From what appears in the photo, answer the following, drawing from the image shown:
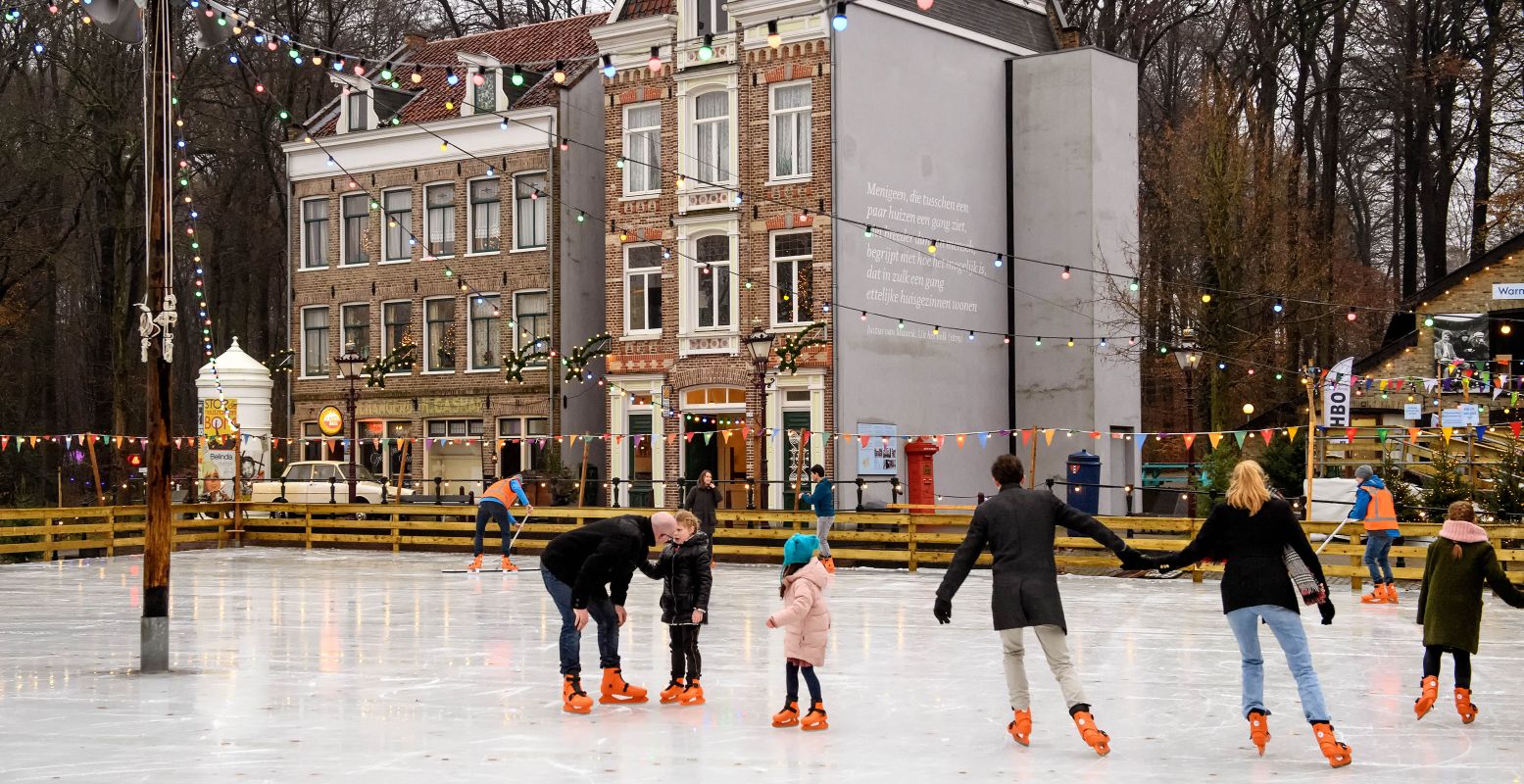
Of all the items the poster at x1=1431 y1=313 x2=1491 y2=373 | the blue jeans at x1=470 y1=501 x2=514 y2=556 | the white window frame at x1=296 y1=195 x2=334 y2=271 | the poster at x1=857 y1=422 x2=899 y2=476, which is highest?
the white window frame at x1=296 y1=195 x2=334 y2=271

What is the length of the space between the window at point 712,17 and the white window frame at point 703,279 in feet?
14.0

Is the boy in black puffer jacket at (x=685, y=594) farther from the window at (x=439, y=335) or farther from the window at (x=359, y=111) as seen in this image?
the window at (x=359, y=111)

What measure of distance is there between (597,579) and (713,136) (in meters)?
26.6

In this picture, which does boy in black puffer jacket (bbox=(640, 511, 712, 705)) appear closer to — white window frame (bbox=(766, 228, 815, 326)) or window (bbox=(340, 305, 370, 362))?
white window frame (bbox=(766, 228, 815, 326))

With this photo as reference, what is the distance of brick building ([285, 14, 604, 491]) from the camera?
1588 inches

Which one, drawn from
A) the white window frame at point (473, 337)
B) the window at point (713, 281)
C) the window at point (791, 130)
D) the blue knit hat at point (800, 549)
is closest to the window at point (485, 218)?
the white window frame at point (473, 337)

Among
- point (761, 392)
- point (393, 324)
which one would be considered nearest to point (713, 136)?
point (761, 392)

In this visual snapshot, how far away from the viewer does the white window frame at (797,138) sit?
35.4 metres

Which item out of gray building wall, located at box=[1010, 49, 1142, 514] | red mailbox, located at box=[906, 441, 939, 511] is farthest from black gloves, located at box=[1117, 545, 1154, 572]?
gray building wall, located at box=[1010, 49, 1142, 514]

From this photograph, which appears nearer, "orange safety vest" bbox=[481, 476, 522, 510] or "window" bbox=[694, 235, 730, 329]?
"orange safety vest" bbox=[481, 476, 522, 510]

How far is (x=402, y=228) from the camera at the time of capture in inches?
1672

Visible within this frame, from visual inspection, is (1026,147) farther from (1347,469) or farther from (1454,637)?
(1454,637)

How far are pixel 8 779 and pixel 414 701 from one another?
3364 mm

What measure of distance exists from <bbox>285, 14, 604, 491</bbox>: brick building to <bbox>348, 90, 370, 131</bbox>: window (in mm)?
49
